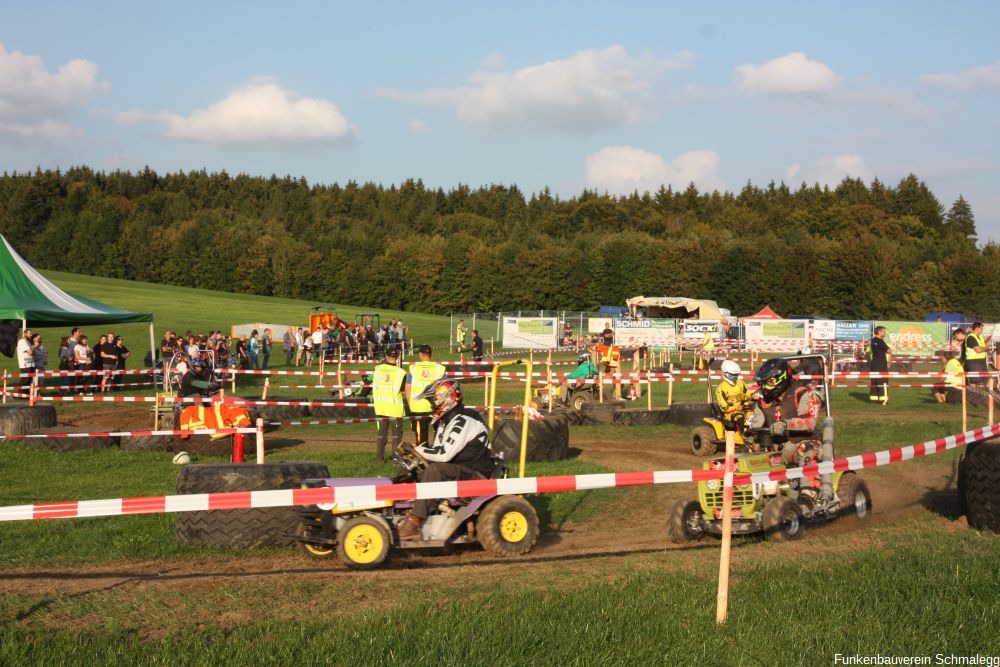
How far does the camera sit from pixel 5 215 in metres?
121

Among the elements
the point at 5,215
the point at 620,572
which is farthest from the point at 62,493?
the point at 5,215

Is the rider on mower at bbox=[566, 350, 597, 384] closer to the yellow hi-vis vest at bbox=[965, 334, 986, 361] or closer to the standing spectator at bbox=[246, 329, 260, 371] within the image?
the yellow hi-vis vest at bbox=[965, 334, 986, 361]

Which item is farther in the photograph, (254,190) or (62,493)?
(254,190)

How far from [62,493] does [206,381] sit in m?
8.10

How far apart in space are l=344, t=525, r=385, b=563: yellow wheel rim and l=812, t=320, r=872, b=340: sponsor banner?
3570 cm

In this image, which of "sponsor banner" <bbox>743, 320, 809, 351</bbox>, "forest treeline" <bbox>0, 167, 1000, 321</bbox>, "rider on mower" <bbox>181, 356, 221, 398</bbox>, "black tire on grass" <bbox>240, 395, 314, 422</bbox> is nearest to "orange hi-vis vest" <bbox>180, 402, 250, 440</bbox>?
"rider on mower" <bbox>181, 356, 221, 398</bbox>

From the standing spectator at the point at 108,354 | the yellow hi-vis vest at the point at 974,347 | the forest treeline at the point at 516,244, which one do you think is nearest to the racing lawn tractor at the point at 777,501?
the yellow hi-vis vest at the point at 974,347

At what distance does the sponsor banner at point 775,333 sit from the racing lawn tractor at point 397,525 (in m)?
32.7

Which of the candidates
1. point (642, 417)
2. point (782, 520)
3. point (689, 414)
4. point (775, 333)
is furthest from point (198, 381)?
point (775, 333)

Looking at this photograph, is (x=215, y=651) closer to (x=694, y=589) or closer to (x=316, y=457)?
(x=694, y=589)

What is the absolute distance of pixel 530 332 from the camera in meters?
45.7

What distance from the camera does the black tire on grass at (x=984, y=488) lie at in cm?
882

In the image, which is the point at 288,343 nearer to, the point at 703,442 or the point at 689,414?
the point at 689,414

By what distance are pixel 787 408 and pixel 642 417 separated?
8092 millimetres
